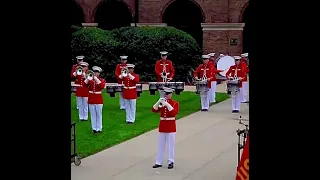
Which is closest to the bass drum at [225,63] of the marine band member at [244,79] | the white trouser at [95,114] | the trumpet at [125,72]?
the marine band member at [244,79]

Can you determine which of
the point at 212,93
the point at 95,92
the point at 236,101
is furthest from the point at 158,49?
the point at 95,92

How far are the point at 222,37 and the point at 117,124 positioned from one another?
1560 cm

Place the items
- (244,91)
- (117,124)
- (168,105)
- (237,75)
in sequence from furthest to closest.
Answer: (244,91) → (237,75) → (117,124) → (168,105)

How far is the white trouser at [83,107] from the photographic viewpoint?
16.9 metres

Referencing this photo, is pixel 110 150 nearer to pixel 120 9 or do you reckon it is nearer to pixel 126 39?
pixel 126 39

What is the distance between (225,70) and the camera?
22.3m

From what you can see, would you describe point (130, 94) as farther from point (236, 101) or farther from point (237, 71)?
point (237, 71)

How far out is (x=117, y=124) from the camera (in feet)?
54.5

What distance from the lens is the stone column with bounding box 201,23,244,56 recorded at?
1215 inches

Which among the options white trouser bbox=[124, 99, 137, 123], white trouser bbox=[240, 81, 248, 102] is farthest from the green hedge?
white trouser bbox=[124, 99, 137, 123]

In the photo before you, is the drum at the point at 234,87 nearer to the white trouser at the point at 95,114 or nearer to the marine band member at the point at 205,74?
the marine band member at the point at 205,74

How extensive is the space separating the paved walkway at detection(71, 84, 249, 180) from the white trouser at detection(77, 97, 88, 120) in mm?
2441

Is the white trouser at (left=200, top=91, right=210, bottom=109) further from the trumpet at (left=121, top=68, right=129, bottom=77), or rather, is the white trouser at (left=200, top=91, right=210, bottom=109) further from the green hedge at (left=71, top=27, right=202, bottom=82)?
the green hedge at (left=71, top=27, right=202, bottom=82)
